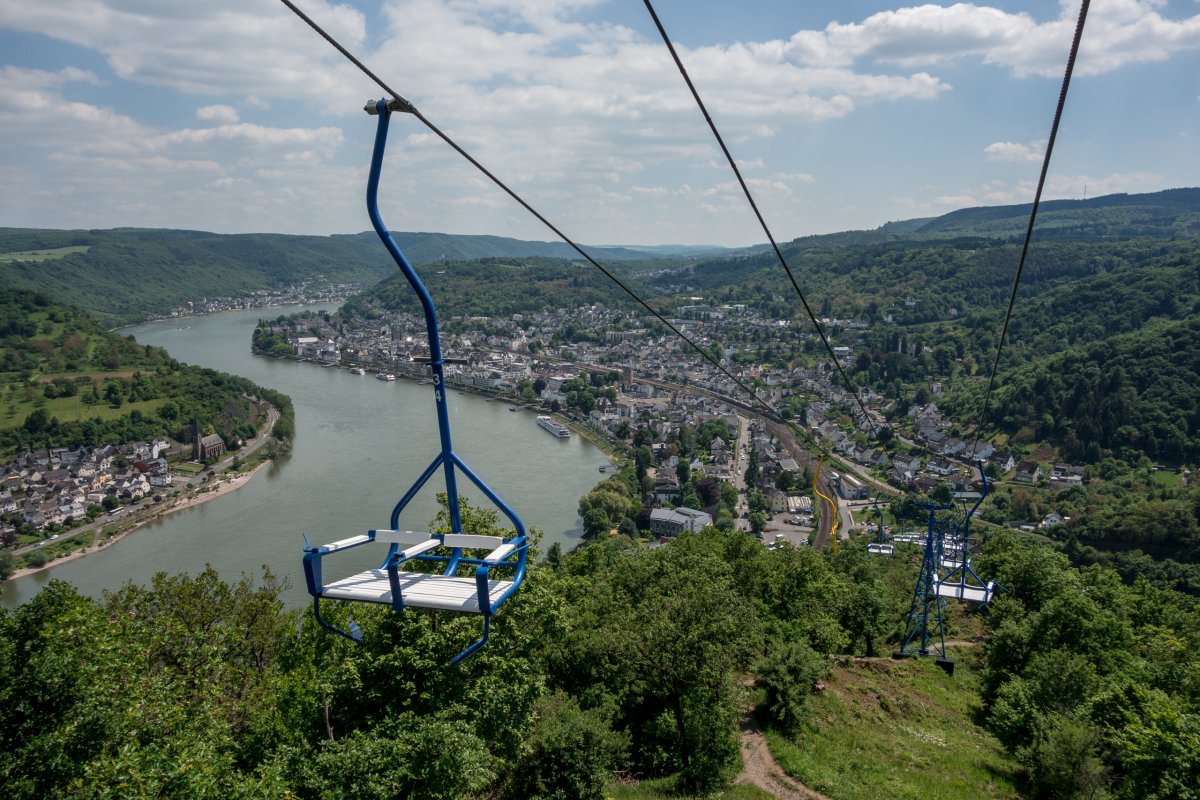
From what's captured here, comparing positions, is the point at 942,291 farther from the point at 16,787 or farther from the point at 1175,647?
the point at 16,787

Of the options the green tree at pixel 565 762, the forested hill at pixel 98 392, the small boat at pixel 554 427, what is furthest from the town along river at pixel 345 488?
Answer: the green tree at pixel 565 762

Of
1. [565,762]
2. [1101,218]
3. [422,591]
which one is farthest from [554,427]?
[1101,218]

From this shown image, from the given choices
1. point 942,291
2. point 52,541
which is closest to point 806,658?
point 52,541

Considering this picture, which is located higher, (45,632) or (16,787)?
(45,632)

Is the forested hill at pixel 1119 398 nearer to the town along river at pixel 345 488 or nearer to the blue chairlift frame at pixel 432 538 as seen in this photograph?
the town along river at pixel 345 488

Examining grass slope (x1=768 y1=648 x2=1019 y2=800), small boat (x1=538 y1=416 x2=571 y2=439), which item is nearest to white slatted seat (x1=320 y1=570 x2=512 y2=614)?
grass slope (x1=768 y1=648 x2=1019 y2=800)

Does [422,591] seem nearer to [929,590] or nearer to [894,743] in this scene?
[894,743]

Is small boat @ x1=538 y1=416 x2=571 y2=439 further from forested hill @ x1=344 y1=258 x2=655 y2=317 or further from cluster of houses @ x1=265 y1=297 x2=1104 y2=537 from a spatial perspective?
forested hill @ x1=344 y1=258 x2=655 y2=317
